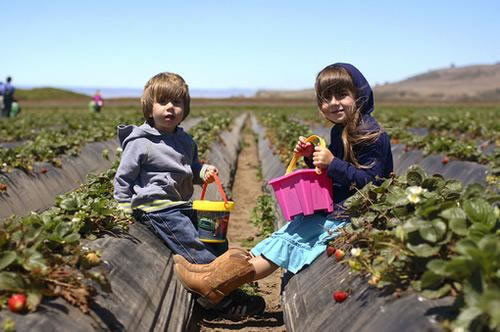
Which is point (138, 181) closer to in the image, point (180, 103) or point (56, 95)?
point (180, 103)

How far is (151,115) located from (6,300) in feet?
7.83

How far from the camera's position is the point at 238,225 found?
7.75 meters

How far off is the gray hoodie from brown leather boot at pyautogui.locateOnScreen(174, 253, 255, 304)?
678mm

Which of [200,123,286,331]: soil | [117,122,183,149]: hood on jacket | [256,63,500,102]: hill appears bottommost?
[256,63,500,102]: hill

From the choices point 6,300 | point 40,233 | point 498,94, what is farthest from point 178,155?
point 498,94

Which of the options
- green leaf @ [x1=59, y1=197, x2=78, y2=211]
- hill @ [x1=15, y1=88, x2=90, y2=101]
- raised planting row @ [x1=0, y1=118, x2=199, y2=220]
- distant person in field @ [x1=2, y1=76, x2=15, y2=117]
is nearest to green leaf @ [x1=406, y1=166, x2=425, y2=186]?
green leaf @ [x1=59, y1=197, x2=78, y2=211]

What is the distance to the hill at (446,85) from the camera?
118000mm

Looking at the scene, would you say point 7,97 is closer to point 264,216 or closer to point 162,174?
point 264,216

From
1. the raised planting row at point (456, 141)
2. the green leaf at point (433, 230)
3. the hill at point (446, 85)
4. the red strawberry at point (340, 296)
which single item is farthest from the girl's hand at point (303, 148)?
the hill at point (446, 85)

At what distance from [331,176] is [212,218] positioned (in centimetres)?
92

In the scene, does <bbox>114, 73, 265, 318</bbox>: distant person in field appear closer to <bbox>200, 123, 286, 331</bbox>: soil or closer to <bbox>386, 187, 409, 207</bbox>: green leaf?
<bbox>200, 123, 286, 331</bbox>: soil

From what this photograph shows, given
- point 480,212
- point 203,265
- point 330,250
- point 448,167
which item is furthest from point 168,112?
point 448,167

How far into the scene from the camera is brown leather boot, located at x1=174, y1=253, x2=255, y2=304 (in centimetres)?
405

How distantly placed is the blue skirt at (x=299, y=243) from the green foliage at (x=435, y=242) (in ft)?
1.20
